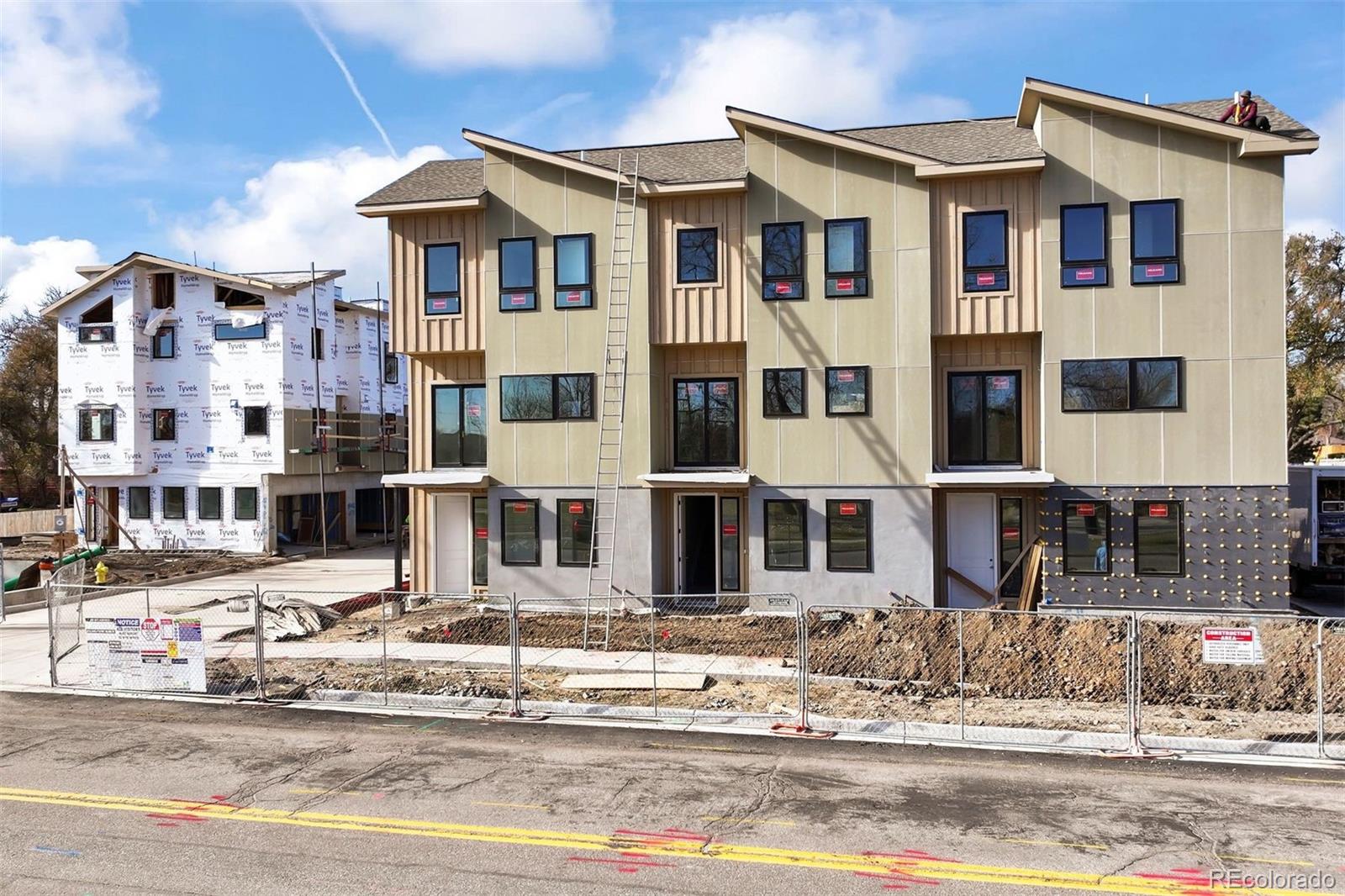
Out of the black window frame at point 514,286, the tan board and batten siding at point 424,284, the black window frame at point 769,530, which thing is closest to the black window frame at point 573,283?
the black window frame at point 514,286

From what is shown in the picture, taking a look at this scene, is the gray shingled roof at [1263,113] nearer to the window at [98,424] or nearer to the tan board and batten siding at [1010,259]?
the tan board and batten siding at [1010,259]

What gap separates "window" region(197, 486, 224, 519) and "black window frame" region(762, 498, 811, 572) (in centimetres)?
2579

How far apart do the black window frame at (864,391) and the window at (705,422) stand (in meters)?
2.33

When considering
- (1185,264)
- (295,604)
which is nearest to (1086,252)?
(1185,264)

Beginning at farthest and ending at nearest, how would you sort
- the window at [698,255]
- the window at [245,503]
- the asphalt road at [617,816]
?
the window at [245,503], the window at [698,255], the asphalt road at [617,816]

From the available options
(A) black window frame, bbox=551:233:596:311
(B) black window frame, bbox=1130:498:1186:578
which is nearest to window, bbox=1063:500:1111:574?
(B) black window frame, bbox=1130:498:1186:578

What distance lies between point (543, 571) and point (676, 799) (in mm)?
12011

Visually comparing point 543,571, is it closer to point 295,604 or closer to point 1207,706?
point 295,604

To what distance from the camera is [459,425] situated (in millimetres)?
22516

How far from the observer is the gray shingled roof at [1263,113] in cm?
1745

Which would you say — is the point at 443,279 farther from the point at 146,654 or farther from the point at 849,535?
the point at 849,535

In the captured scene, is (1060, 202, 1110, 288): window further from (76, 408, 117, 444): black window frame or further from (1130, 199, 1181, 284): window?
(76, 408, 117, 444): black window frame

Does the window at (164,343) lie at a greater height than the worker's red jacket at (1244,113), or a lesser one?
lesser

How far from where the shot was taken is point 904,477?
1930 cm
